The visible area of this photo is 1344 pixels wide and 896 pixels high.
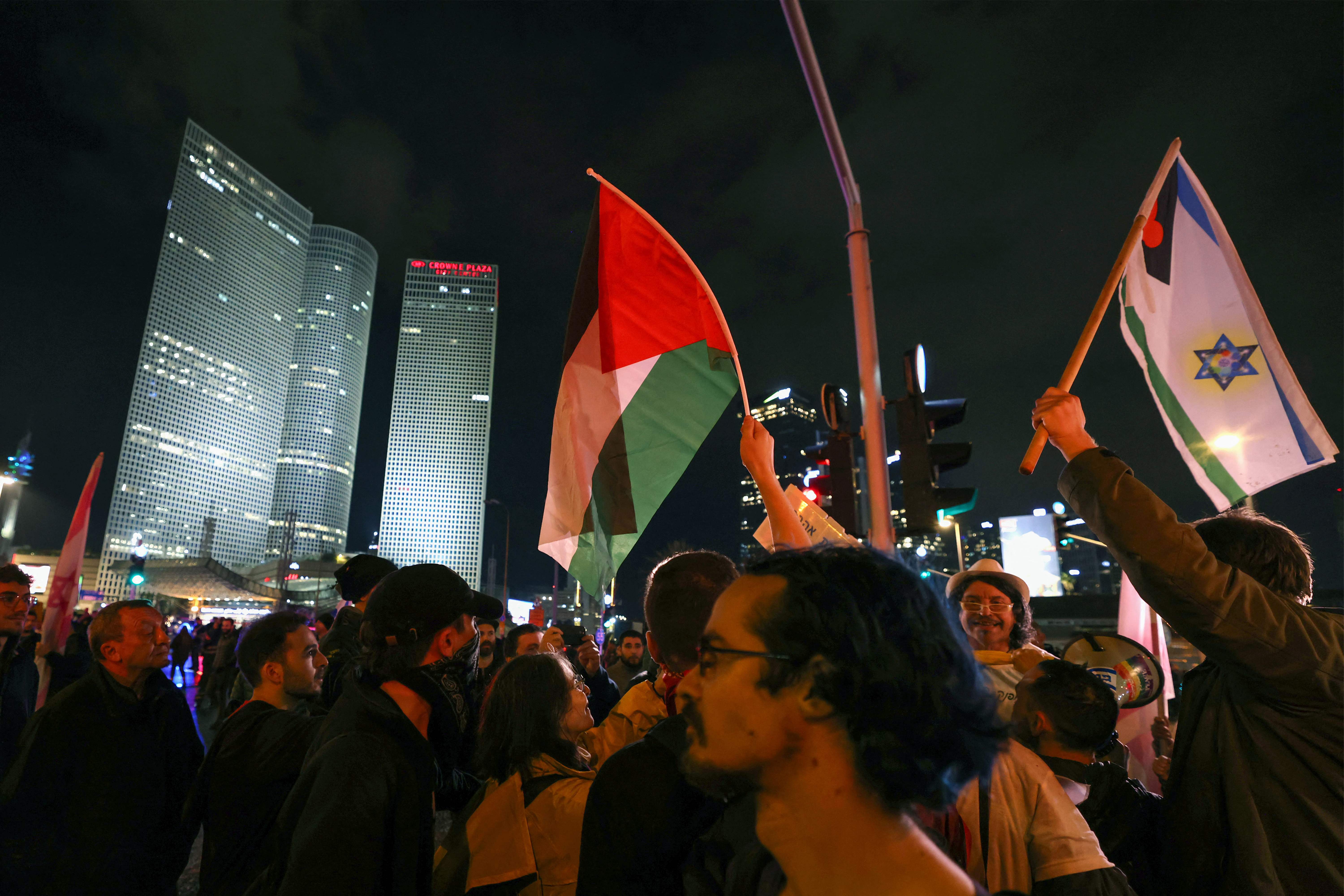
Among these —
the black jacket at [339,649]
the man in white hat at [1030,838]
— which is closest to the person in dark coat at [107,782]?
the black jacket at [339,649]

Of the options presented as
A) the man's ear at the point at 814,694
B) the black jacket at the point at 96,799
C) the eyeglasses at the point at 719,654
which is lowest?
the black jacket at the point at 96,799

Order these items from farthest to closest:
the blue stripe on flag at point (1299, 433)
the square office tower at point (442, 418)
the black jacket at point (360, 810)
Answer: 1. the square office tower at point (442, 418)
2. the blue stripe on flag at point (1299, 433)
3. the black jacket at point (360, 810)

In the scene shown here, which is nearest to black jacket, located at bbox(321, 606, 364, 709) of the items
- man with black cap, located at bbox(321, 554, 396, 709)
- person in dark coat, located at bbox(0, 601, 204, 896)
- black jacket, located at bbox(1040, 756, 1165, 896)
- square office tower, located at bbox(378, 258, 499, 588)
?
man with black cap, located at bbox(321, 554, 396, 709)

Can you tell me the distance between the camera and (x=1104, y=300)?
10.3 feet

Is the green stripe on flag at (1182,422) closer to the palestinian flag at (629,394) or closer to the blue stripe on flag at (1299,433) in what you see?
the blue stripe on flag at (1299,433)

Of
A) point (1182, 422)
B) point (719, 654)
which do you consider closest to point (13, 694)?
point (719, 654)

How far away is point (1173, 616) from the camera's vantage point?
1835 millimetres

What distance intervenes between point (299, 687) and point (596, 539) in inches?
77.0

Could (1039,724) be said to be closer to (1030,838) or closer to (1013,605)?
(1030,838)

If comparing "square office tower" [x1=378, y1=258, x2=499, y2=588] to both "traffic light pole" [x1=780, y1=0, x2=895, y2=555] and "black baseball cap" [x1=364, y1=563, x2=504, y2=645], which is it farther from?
"black baseball cap" [x1=364, y1=563, x2=504, y2=645]

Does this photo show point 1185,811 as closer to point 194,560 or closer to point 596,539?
point 596,539

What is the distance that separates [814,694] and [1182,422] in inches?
178

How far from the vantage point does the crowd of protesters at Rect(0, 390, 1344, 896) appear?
122 cm

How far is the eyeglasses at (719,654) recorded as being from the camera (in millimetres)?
1263
